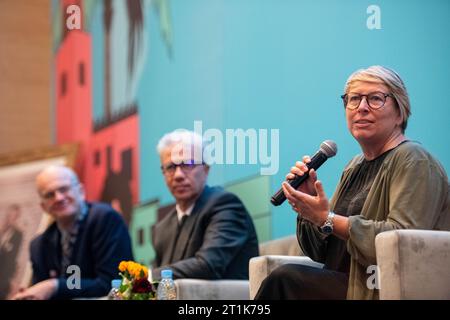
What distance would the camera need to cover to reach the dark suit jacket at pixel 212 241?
439 cm

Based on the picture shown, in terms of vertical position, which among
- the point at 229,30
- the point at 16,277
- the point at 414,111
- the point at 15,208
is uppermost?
the point at 229,30

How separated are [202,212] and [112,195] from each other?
247 cm

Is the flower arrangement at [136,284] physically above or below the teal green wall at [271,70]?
below

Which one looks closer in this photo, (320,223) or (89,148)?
(320,223)

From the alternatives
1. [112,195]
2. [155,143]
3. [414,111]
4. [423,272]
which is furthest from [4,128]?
[423,272]

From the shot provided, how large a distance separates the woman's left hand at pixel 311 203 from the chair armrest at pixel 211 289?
128 centimetres

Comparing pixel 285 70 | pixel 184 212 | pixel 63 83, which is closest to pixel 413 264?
pixel 184 212

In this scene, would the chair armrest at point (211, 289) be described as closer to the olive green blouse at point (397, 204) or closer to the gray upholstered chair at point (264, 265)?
the gray upholstered chair at point (264, 265)

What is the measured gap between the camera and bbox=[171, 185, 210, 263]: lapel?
4.66 meters

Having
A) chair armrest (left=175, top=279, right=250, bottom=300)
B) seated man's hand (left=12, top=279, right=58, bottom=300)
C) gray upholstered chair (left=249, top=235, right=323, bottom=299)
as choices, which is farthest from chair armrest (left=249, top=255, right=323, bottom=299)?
seated man's hand (left=12, top=279, right=58, bottom=300)

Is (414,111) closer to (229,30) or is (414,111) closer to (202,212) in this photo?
(202,212)

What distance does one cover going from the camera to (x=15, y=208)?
711 centimetres

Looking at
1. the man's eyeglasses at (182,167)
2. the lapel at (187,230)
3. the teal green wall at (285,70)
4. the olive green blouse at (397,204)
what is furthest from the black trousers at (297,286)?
the man's eyeglasses at (182,167)

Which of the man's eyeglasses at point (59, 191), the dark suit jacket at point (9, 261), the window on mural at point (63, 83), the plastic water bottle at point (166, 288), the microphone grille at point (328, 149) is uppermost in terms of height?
the window on mural at point (63, 83)
